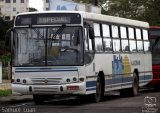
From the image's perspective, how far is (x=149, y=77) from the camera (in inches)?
1155

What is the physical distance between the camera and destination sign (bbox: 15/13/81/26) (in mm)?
20672

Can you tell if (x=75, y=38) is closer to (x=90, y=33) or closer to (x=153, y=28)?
(x=90, y=33)

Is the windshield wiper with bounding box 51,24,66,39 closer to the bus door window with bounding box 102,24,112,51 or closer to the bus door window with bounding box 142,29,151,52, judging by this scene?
the bus door window with bounding box 102,24,112,51

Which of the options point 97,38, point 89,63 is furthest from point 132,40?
point 89,63

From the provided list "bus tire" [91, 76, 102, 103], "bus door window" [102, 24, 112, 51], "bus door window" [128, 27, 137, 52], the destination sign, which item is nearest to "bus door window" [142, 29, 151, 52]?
"bus door window" [128, 27, 137, 52]

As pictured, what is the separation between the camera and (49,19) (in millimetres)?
20797

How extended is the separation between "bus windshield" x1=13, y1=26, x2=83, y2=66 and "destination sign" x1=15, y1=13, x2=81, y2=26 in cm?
20

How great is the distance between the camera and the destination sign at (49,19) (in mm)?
20672

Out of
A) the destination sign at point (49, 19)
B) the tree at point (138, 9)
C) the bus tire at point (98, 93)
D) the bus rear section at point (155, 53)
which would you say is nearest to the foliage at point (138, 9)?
the tree at point (138, 9)

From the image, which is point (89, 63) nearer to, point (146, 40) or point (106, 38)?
point (106, 38)

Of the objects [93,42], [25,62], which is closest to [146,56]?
[93,42]

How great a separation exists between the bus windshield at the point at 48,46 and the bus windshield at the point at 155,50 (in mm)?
11430

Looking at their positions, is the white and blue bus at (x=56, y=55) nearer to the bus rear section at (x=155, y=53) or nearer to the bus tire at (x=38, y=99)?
the bus tire at (x=38, y=99)

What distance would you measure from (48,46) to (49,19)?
0.90 meters
